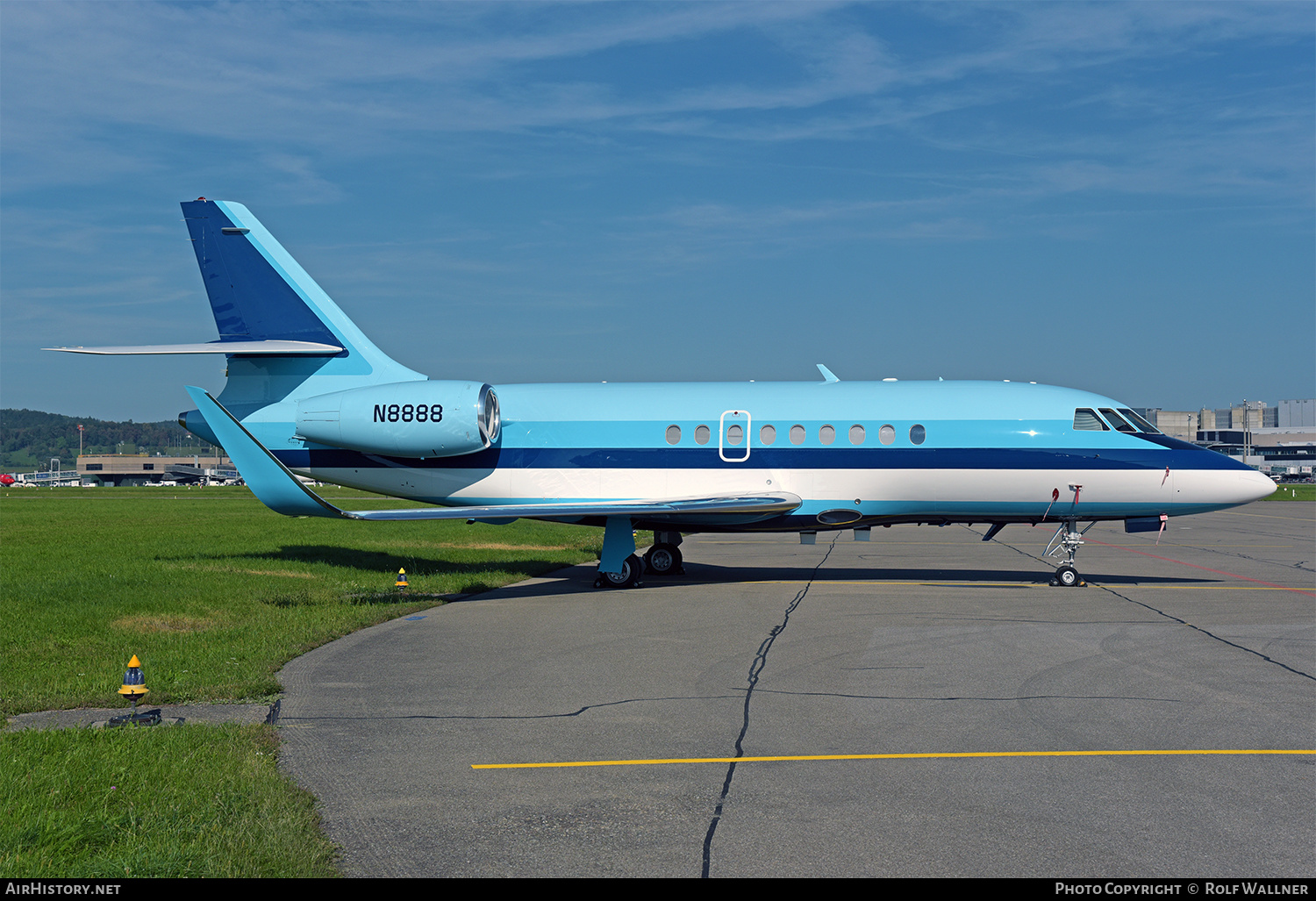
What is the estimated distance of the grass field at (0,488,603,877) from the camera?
6.09 m

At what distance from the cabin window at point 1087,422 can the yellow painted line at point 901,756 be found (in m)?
12.3

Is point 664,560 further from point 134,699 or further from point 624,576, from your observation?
point 134,699

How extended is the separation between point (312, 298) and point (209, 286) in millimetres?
2069

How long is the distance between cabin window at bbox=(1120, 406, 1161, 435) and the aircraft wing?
645cm

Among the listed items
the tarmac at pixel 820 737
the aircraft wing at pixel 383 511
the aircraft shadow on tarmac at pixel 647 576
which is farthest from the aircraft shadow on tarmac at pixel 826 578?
the tarmac at pixel 820 737

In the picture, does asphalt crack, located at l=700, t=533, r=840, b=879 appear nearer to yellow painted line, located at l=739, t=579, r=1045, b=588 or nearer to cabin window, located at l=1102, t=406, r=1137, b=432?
yellow painted line, located at l=739, t=579, r=1045, b=588

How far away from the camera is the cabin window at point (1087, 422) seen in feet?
65.4

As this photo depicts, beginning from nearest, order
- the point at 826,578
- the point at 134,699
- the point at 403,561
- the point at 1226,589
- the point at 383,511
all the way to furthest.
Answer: the point at 134,699
the point at 383,511
the point at 1226,589
the point at 826,578
the point at 403,561

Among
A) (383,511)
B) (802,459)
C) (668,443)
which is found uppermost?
(668,443)

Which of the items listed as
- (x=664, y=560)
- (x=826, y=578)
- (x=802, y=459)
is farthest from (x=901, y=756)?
(x=664, y=560)

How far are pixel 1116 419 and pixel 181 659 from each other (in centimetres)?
1647

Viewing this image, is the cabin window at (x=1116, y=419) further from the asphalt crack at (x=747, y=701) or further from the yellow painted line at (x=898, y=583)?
the asphalt crack at (x=747, y=701)

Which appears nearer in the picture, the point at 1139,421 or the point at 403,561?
the point at 1139,421

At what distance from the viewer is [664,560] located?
2214cm
